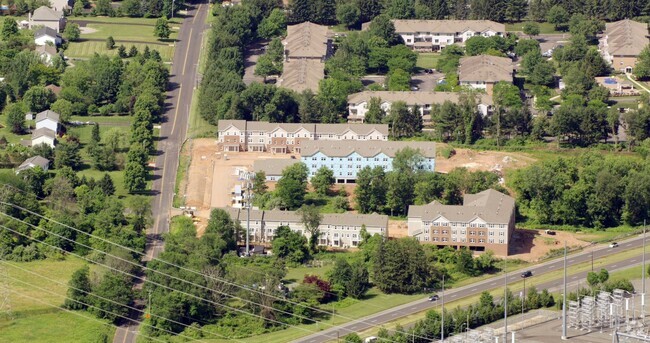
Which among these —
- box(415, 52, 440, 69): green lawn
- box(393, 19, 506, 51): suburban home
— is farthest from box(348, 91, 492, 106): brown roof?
box(393, 19, 506, 51): suburban home

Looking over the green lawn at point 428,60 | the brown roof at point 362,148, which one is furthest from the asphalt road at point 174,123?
the green lawn at point 428,60

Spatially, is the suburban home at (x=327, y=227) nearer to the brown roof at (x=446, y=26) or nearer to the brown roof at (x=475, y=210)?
the brown roof at (x=475, y=210)

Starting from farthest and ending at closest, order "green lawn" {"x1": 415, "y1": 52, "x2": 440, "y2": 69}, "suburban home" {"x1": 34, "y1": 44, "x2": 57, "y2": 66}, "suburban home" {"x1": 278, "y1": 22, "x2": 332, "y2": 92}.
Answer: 1. "green lawn" {"x1": 415, "y1": 52, "x2": 440, "y2": 69}
2. "suburban home" {"x1": 34, "y1": 44, "x2": 57, "y2": 66}
3. "suburban home" {"x1": 278, "y1": 22, "x2": 332, "y2": 92}

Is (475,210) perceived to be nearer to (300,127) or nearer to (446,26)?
(300,127)

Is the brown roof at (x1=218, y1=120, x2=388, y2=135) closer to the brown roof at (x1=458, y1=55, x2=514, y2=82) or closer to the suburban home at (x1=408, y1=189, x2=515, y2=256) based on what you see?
the brown roof at (x1=458, y1=55, x2=514, y2=82)

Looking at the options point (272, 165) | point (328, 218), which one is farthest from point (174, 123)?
point (328, 218)
